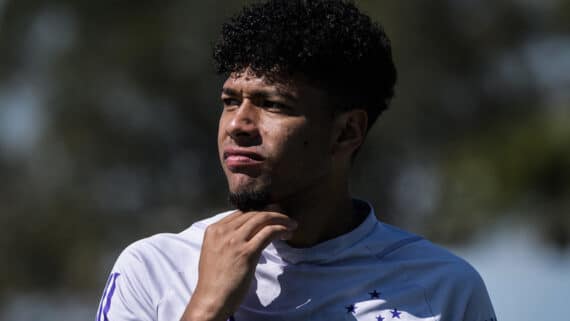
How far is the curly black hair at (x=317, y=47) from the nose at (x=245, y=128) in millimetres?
156

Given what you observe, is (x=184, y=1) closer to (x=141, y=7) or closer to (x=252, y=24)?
(x=141, y=7)

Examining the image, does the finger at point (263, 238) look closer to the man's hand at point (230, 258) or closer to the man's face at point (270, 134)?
the man's hand at point (230, 258)

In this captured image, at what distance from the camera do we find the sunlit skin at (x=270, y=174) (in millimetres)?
3488

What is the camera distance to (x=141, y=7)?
526 inches

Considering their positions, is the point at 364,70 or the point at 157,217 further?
the point at 157,217

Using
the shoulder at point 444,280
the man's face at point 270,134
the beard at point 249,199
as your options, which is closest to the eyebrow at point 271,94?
the man's face at point 270,134

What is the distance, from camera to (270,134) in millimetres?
3656

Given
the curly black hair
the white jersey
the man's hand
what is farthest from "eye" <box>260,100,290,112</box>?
the white jersey

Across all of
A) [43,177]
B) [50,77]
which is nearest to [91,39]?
[50,77]

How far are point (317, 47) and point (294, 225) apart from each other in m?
0.61

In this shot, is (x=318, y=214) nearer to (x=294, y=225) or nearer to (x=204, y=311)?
(x=294, y=225)

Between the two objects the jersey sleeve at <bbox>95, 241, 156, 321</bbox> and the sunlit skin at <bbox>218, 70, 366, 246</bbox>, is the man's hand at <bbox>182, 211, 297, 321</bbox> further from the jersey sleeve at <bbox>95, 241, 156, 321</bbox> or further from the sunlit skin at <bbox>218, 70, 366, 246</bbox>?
the jersey sleeve at <bbox>95, 241, 156, 321</bbox>

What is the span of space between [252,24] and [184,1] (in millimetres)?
9472

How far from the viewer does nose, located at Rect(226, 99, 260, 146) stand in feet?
12.0
